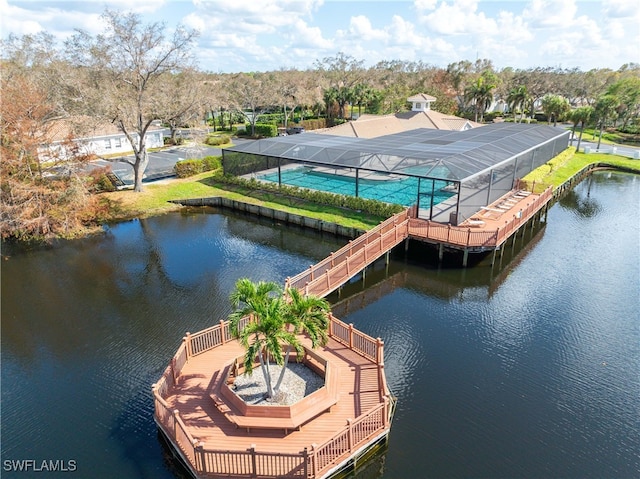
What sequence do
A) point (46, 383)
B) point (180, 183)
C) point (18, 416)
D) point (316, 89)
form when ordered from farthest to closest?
point (316, 89) < point (180, 183) < point (46, 383) < point (18, 416)

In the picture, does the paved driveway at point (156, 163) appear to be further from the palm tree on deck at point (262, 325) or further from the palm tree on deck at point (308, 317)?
the palm tree on deck at point (308, 317)

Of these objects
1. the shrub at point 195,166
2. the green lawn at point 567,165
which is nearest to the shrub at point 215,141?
the shrub at point 195,166

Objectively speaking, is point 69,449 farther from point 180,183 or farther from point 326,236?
point 180,183

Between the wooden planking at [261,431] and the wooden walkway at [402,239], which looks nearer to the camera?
the wooden planking at [261,431]

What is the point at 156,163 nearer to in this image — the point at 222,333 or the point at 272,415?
the point at 222,333

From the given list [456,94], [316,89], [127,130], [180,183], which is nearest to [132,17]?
[127,130]
